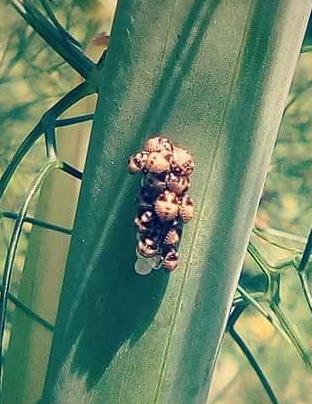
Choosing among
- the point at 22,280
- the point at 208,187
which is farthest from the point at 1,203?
the point at 208,187

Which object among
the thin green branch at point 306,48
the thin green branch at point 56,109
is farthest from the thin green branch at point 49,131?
the thin green branch at point 306,48

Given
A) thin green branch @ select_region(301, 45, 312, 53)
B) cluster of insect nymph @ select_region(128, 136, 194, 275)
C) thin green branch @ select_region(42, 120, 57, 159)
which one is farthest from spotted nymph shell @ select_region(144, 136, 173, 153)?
thin green branch @ select_region(301, 45, 312, 53)

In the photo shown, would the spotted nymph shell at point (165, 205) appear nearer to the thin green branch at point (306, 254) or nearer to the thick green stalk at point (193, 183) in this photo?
the thick green stalk at point (193, 183)

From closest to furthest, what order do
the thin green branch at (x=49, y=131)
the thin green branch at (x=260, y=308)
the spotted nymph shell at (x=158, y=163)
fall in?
1. the spotted nymph shell at (x=158, y=163)
2. the thin green branch at (x=49, y=131)
3. the thin green branch at (x=260, y=308)

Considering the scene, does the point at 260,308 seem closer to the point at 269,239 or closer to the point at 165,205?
the point at 269,239

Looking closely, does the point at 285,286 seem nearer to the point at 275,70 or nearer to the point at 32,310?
the point at 32,310

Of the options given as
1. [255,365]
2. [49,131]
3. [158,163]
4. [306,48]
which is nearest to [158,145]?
[158,163]

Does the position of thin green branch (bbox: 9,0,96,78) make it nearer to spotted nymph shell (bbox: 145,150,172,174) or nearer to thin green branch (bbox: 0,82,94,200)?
thin green branch (bbox: 0,82,94,200)
